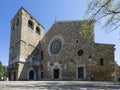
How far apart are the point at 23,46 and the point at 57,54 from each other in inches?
197

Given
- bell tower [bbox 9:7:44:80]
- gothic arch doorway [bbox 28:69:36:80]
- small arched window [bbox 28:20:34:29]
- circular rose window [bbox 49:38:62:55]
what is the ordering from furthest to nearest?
small arched window [bbox 28:20:34:29] → circular rose window [bbox 49:38:62:55] → gothic arch doorway [bbox 28:69:36:80] → bell tower [bbox 9:7:44:80]

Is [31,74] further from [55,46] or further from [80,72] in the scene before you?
[80,72]

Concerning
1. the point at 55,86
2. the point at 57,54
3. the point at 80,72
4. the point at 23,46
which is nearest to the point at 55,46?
the point at 57,54

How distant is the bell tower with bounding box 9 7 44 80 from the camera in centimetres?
2753

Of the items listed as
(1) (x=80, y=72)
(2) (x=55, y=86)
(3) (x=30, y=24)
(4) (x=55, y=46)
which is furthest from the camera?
(3) (x=30, y=24)

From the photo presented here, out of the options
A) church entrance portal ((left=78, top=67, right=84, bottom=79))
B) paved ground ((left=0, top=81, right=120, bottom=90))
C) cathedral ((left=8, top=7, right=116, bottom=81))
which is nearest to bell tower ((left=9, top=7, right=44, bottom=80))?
cathedral ((left=8, top=7, right=116, bottom=81))

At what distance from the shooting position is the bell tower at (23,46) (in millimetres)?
27531

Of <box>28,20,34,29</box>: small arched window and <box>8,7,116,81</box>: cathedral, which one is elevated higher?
<box>28,20,34,29</box>: small arched window

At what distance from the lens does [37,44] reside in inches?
1256

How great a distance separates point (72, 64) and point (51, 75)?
3708mm

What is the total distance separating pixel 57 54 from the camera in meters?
28.7

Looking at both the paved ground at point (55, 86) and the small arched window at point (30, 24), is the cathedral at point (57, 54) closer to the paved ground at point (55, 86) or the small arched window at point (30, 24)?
the small arched window at point (30, 24)

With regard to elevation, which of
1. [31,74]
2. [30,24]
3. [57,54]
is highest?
[30,24]

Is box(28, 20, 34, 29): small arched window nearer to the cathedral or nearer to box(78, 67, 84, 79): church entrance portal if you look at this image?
the cathedral
